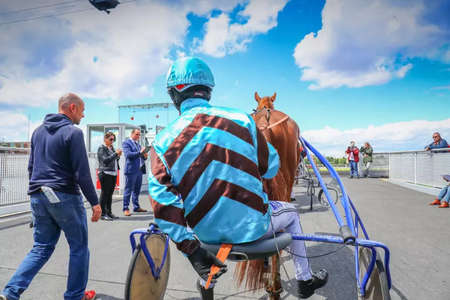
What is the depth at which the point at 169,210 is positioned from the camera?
1401 millimetres

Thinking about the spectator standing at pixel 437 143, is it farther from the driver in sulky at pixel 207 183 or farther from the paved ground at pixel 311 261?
the driver in sulky at pixel 207 183

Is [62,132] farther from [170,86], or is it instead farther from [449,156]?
[449,156]

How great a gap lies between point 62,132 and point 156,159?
1.35 meters

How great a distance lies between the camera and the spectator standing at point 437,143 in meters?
9.03

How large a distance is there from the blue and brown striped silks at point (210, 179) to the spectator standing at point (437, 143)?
33.7 ft

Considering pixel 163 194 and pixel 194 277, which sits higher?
pixel 163 194

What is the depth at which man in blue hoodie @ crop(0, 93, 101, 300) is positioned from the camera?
230 centimetres

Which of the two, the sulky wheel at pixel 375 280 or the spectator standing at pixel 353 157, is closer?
the sulky wheel at pixel 375 280

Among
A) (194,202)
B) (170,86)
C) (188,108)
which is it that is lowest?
(194,202)

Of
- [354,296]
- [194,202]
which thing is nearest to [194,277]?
[354,296]

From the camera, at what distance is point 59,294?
2709mm

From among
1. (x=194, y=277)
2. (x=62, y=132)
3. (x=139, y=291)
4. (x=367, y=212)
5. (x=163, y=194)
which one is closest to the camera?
(x=163, y=194)

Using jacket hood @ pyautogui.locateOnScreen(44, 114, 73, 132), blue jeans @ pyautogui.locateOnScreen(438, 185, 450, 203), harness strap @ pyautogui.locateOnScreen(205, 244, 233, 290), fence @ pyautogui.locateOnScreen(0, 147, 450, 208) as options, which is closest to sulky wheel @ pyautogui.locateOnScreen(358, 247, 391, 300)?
harness strap @ pyautogui.locateOnScreen(205, 244, 233, 290)

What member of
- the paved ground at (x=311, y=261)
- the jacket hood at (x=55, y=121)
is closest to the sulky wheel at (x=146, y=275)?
the paved ground at (x=311, y=261)
